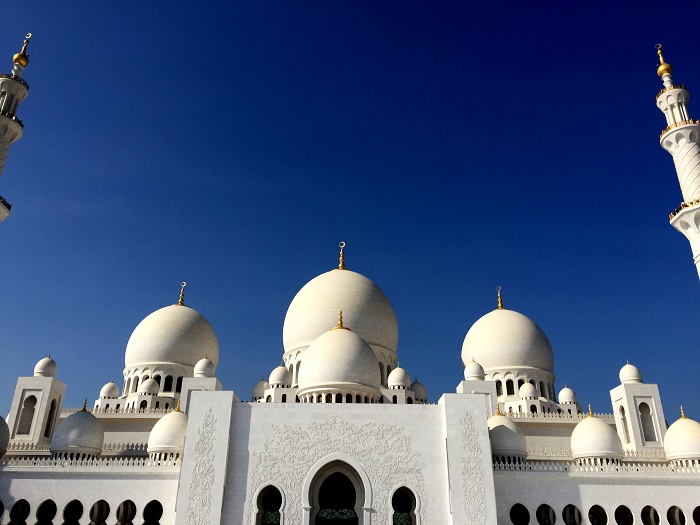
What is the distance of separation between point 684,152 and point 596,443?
9.35 meters

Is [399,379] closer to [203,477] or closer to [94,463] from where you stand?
[203,477]

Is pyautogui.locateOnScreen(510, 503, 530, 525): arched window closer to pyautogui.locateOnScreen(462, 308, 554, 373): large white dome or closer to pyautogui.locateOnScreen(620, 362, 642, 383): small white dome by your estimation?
pyautogui.locateOnScreen(620, 362, 642, 383): small white dome

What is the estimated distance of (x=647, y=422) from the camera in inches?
739

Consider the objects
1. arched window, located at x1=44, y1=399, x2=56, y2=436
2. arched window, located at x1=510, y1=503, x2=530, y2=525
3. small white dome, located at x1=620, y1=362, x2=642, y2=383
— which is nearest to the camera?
arched window, located at x1=510, y1=503, x2=530, y2=525

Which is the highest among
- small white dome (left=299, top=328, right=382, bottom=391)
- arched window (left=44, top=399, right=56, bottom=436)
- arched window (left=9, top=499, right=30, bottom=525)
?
small white dome (left=299, top=328, right=382, bottom=391)

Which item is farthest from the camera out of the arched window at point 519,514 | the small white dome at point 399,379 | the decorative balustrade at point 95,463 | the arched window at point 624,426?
the small white dome at point 399,379

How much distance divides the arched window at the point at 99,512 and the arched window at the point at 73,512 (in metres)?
0.30

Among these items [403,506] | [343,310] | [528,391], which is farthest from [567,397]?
[403,506]

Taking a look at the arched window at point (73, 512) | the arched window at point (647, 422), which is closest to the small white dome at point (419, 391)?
the arched window at point (647, 422)

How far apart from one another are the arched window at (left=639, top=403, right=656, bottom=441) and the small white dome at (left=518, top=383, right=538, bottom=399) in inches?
138

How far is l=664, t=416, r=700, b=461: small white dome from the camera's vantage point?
1500 cm

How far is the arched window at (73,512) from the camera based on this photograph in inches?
564

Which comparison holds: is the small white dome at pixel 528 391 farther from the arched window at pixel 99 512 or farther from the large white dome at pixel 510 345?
the arched window at pixel 99 512

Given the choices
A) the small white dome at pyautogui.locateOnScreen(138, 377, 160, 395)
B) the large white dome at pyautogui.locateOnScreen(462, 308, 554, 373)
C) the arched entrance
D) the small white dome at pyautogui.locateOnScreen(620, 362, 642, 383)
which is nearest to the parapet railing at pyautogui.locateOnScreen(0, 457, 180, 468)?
the arched entrance
